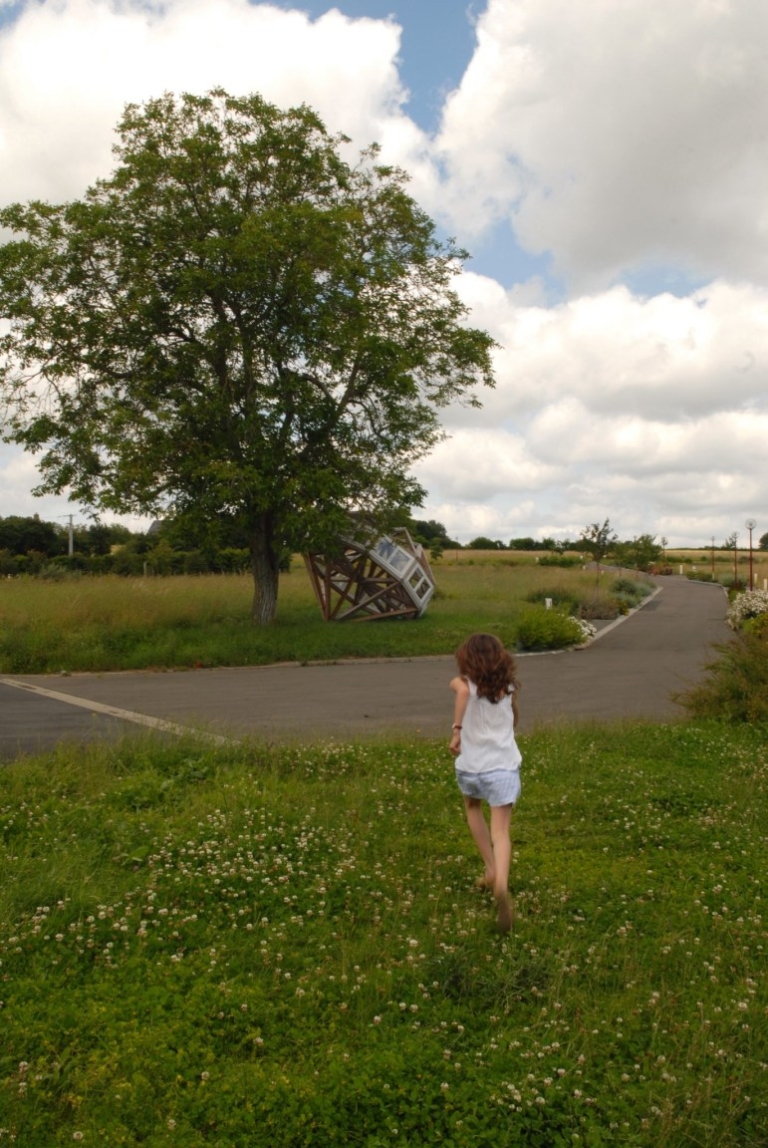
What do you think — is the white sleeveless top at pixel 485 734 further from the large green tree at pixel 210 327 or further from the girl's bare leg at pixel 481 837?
the large green tree at pixel 210 327

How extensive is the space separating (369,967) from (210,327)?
18.2 meters

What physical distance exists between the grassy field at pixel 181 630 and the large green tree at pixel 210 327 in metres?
2.36

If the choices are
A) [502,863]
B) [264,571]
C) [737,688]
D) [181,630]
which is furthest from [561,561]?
[502,863]

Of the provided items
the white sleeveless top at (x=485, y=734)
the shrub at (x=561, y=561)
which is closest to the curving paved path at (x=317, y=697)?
the white sleeveless top at (x=485, y=734)

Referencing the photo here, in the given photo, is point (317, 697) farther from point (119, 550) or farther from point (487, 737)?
point (119, 550)

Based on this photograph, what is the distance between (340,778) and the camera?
326 inches

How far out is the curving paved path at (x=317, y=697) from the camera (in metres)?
11.3

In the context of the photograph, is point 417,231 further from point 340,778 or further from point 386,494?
point 340,778

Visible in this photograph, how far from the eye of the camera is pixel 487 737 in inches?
217

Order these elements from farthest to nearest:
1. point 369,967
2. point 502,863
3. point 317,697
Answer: point 317,697
point 502,863
point 369,967

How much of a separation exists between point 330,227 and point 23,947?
1798 cm

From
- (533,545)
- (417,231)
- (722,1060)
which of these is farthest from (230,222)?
(533,545)

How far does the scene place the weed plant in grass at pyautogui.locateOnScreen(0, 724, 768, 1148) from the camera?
3523mm

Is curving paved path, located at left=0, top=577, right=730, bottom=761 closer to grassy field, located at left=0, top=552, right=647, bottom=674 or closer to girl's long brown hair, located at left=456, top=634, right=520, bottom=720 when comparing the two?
grassy field, located at left=0, top=552, right=647, bottom=674
